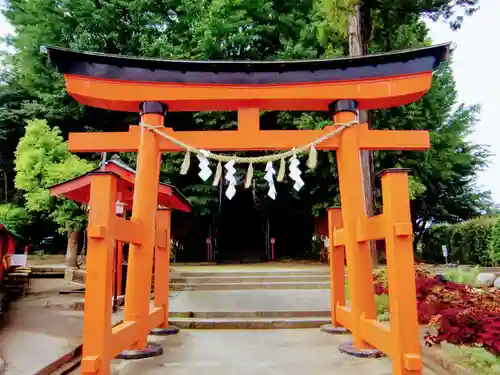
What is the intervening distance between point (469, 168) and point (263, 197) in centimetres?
1215

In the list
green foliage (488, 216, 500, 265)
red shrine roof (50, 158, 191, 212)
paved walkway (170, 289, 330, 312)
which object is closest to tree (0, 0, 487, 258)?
green foliage (488, 216, 500, 265)

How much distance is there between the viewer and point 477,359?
372 centimetres

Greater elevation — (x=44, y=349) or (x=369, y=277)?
(x=369, y=277)

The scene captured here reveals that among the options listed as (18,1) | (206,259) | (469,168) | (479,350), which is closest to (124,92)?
(479,350)

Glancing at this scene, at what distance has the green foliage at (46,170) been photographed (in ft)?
40.3

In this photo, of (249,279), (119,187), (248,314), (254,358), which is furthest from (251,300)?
(254,358)

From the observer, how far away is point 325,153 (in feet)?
48.8

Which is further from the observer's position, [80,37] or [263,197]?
[263,197]

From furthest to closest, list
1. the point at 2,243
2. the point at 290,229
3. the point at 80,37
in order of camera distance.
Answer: the point at 290,229 → the point at 80,37 → the point at 2,243

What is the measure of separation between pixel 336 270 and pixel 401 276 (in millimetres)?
2464

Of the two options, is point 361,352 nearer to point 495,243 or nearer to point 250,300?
point 250,300

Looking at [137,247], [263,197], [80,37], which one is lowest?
[137,247]

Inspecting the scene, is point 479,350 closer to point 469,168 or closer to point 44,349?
point 44,349

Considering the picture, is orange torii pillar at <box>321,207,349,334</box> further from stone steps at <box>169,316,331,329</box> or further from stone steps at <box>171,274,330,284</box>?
stone steps at <box>171,274,330,284</box>
